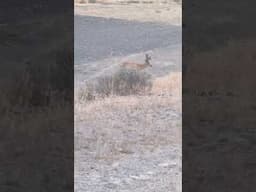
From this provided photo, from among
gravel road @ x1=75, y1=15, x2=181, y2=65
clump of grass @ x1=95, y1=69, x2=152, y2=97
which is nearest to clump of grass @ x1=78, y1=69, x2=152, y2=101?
clump of grass @ x1=95, y1=69, x2=152, y2=97

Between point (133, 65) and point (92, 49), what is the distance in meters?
1.86

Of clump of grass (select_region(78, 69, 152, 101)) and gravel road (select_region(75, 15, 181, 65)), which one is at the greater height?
clump of grass (select_region(78, 69, 152, 101))

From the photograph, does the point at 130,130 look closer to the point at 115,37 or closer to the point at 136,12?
the point at 115,37

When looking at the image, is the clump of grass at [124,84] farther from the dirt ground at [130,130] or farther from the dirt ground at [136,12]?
the dirt ground at [136,12]

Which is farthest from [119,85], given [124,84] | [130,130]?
[130,130]

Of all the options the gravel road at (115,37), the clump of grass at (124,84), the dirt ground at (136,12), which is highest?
the clump of grass at (124,84)

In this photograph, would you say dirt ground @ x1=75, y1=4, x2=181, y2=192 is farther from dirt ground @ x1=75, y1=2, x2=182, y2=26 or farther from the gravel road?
dirt ground @ x1=75, y1=2, x2=182, y2=26

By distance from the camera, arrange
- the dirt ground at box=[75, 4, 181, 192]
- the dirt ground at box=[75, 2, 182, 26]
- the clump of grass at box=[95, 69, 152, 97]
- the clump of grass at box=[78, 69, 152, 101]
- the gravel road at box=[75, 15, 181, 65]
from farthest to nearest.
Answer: the dirt ground at box=[75, 2, 182, 26] → the gravel road at box=[75, 15, 181, 65] → the clump of grass at box=[95, 69, 152, 97] → the clump of grass at box=[78, 69, 152, 101] → the dirt ground at box=[75, 4, 181, 192]

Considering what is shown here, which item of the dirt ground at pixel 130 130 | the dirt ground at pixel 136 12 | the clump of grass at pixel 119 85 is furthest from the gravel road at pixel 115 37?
the clump of grass at pixel 119 85

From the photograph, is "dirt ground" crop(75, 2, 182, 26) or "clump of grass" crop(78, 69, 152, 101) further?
"dirt ground" crop(75, 2, 182, 26)
